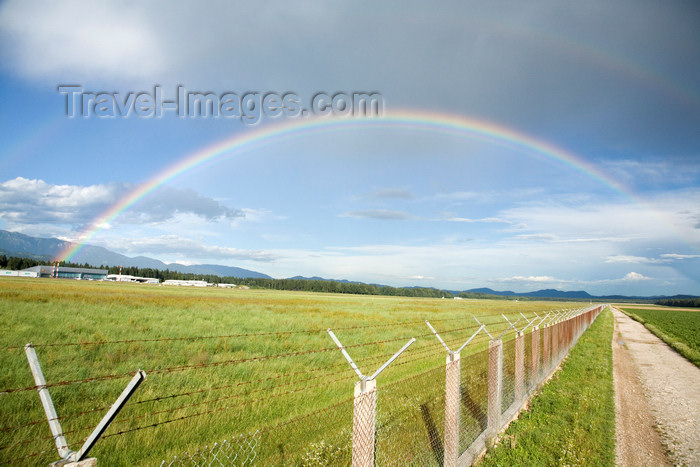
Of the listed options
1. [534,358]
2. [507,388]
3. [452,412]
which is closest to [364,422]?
[452,412]

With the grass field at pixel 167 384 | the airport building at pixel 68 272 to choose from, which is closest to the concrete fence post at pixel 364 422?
the grass field at pixel 167 384

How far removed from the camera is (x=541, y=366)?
419 inches

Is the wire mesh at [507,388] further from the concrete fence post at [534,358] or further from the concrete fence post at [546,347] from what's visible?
the concrete fence post at [546,347]

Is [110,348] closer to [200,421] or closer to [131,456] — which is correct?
[200,421]

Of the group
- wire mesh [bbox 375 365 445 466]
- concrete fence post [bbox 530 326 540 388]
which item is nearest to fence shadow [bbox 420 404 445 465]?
wire mesh [bbox 375 365 445 466]

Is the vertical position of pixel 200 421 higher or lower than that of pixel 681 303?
higher

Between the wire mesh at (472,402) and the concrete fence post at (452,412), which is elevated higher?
the concrete fence post at (452,412)

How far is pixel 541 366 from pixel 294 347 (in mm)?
8292

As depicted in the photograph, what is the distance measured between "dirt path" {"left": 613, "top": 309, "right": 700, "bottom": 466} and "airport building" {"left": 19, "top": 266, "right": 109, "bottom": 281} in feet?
554

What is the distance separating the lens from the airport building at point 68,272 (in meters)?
144

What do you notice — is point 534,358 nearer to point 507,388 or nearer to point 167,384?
point 507,388

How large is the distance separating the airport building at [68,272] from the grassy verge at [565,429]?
16818 centimetres

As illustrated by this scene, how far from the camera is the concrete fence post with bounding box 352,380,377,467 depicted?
3232 mm

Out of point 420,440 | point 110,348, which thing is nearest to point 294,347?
point 110,348
